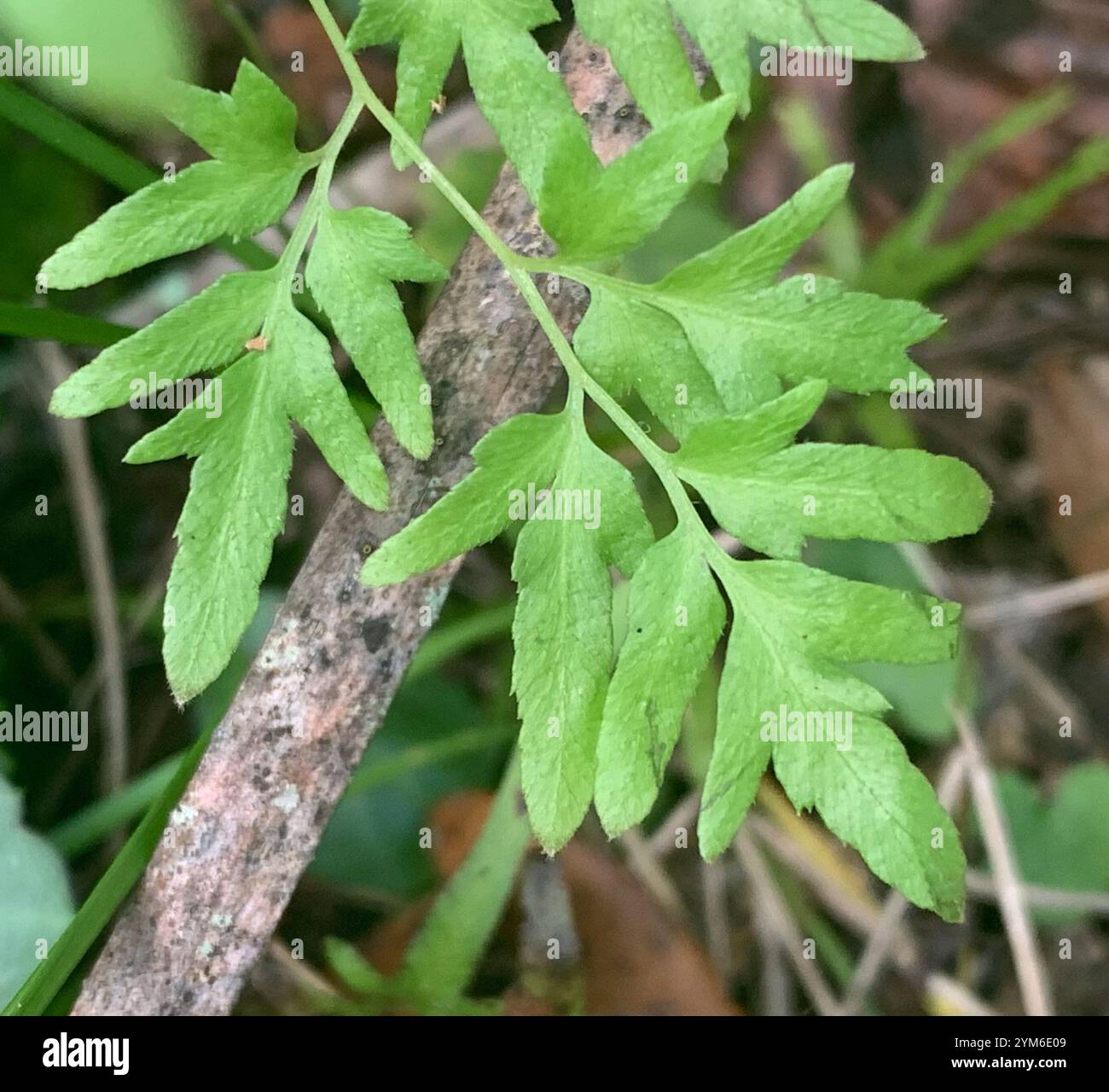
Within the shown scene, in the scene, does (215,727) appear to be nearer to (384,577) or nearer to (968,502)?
(384,577)
